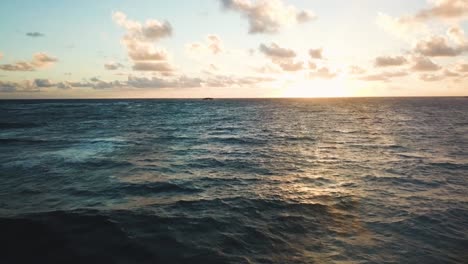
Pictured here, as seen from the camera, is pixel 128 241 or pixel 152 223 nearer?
pixel 128 241

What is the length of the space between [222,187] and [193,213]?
15.7 ft

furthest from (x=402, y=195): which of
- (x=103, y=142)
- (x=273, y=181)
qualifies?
(x=103, y=142)

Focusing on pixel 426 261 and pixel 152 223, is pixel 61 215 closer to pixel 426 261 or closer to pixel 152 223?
pixel 152 223

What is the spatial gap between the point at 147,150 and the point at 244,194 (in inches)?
712

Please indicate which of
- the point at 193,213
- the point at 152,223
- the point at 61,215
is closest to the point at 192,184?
the point at 193,213

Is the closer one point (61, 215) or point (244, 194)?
point (61, 215)

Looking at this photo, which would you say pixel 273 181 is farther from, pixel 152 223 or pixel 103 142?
pixel 103 142

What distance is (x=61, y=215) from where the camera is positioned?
1420 centimetres

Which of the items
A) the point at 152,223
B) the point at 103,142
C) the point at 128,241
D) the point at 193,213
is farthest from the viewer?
the point at 103,142

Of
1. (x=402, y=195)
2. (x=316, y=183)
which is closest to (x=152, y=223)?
(x=316, y=183)

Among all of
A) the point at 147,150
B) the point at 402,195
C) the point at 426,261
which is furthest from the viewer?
the point at 147,150

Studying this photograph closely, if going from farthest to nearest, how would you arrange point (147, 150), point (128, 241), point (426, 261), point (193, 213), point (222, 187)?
point (147, 150), point (222, 187), point (193, 213), point (128, 241), point (426, 261)

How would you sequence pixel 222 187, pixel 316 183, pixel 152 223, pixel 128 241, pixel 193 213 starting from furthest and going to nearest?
pixel 316 183 → pixel 222 187 → pixel 193 213 → pixel 152 223 → pixel 128 241

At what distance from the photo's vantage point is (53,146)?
1334 inches
